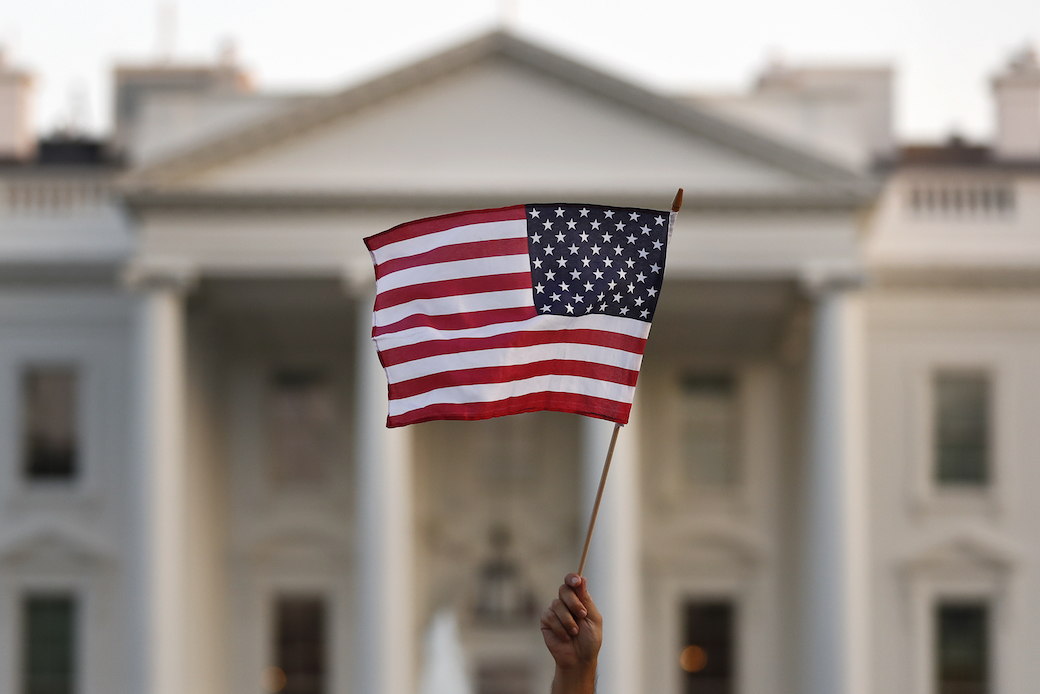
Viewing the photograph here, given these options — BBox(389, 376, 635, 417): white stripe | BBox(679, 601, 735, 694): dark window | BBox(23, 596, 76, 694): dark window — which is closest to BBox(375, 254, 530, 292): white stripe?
BBox(389, 376, 635, 417): white stripe

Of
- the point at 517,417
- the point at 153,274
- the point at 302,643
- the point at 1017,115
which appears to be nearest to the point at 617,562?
the point at 517,417

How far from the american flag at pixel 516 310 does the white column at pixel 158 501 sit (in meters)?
14.2

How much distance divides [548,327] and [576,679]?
323 cm

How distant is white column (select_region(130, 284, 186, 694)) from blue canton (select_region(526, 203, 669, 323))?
14.6 meters

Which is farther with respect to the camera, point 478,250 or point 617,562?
point 617,562

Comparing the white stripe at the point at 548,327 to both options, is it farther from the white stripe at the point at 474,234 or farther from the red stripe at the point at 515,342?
the white stripe at the point at 474,234

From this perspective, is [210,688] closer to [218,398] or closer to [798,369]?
[218,398]

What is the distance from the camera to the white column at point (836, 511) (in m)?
20.9

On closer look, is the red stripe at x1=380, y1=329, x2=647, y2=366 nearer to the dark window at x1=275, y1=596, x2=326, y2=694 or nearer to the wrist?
the wrist

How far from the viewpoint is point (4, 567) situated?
24203 mm

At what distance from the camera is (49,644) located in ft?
79.9

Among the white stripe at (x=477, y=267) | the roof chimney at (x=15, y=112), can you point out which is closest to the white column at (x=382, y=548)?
the roof chimney at (x=15, y=112)

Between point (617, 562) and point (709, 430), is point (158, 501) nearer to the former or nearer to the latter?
point (617, 562)

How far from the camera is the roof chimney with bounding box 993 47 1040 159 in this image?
27.2 m
